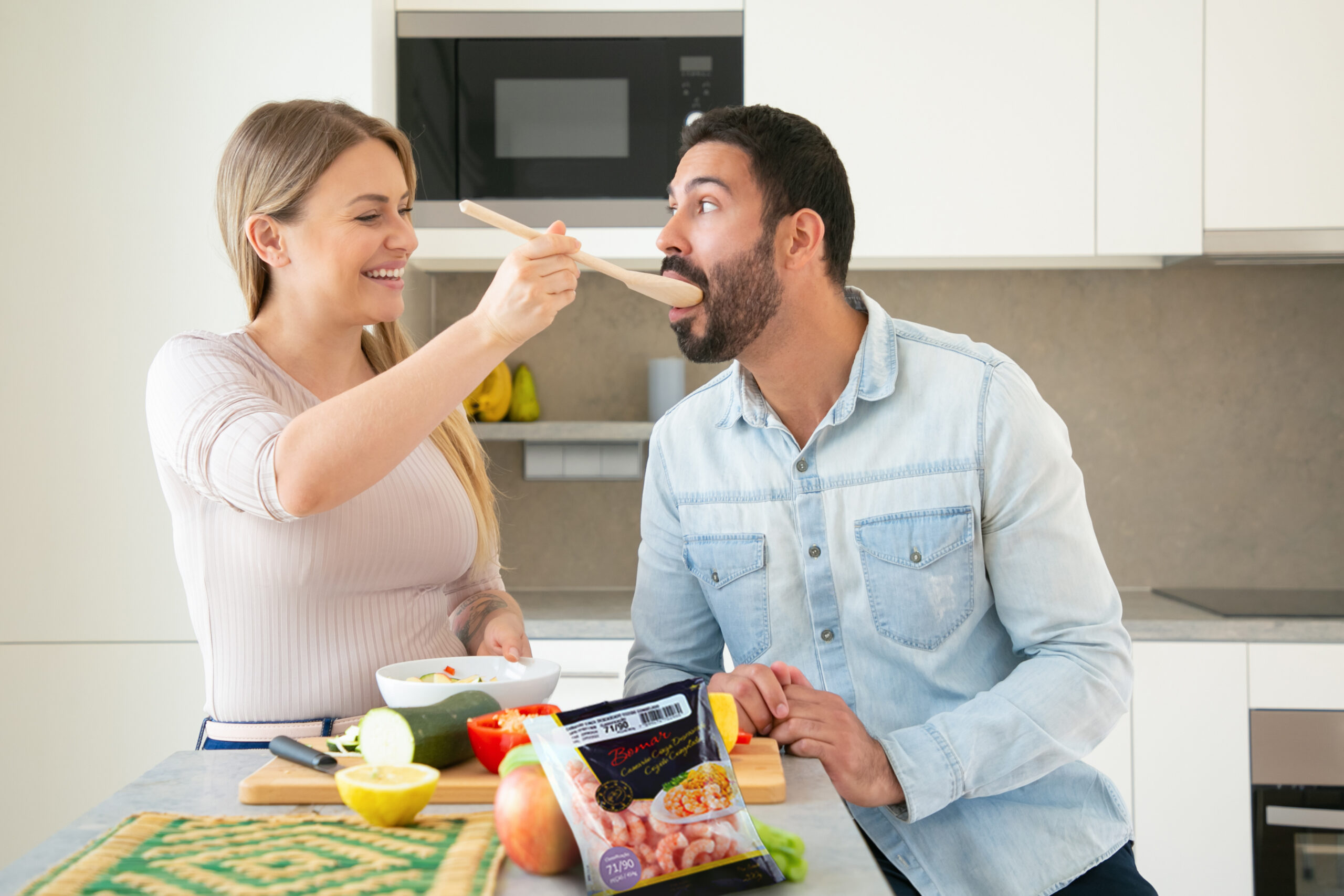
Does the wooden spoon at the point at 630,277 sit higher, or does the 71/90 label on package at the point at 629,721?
the wooden spoon at the point at 630,277

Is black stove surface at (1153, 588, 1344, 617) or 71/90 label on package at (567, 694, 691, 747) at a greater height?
71/90 label on package at (567, 694, 691, 747)

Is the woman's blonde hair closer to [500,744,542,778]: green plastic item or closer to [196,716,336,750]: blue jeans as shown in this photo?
[196,716,336,750]: blue jeans

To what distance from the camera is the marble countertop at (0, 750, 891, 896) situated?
632 mm

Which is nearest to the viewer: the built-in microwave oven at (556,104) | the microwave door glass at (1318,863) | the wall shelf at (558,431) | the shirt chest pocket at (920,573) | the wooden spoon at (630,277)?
the wooden spoon at (630,277)

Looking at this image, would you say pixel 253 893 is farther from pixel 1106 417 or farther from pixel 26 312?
pixel 1106 417

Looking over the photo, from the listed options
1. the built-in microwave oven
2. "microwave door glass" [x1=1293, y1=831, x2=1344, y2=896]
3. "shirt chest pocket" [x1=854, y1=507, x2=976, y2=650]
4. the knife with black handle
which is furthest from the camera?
the built-in microwave oven

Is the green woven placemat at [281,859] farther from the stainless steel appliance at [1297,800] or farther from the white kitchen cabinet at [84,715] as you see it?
the stainless steel appliance at [1297,800]

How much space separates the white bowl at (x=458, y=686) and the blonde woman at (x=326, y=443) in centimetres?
13

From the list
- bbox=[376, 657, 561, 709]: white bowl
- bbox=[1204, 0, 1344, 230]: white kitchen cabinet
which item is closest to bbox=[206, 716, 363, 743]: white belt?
bbox=[376, 657, 561, 709]: white bowl

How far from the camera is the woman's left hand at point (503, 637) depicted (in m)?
1.24

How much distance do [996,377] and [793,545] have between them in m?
0.31

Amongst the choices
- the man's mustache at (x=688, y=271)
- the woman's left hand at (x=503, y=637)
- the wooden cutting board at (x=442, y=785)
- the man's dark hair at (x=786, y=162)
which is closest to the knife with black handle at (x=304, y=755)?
the wooden cutting board at (x=442, y=785)

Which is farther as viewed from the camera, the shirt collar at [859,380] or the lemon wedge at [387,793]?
the shirt collar at [859,380]

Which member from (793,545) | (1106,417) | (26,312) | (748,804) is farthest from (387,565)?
(1106,417)
